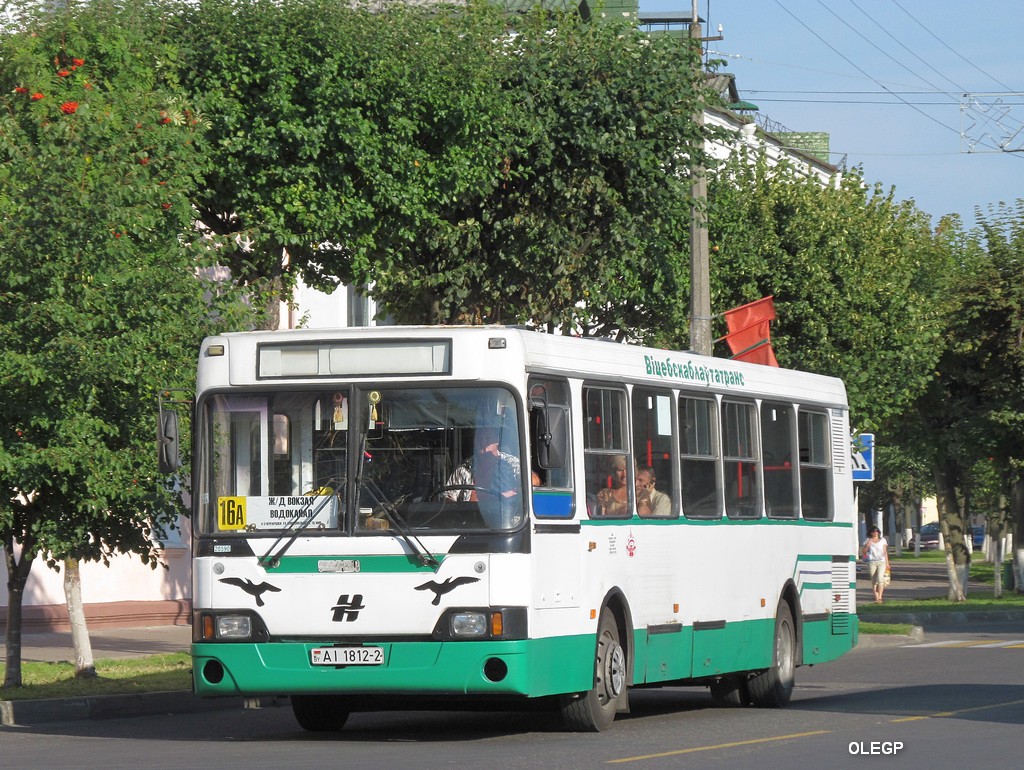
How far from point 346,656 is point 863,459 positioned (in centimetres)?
1875

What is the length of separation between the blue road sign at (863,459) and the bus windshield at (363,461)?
16.8 meters

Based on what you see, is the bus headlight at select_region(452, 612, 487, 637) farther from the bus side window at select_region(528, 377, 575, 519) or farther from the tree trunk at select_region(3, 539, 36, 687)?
the tree trunk at select_region(3, 539, 36, 687)

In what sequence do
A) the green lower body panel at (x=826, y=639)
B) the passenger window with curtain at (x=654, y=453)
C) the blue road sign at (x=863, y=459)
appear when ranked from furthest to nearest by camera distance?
the blue road sign at (x=863, y=459) → the green lower body panel at (x=826, y=639) → the passenger window with curtain at (x=654, y=453)

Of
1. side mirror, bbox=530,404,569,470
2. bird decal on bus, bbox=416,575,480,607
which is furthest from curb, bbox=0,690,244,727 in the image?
side mirror, bbox=530,404,569,470

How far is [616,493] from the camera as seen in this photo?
13.8 metres

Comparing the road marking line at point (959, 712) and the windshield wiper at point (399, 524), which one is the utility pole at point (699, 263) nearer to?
the road marking line at point (959, 712)

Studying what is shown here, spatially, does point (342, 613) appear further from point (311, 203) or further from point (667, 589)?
point (311, 203)

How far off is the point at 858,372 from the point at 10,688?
64.7 ft

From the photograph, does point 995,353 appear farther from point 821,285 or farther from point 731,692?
point 731,692

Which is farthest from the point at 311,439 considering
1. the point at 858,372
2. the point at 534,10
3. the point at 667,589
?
the point at 858,372

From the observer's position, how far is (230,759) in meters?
11.9

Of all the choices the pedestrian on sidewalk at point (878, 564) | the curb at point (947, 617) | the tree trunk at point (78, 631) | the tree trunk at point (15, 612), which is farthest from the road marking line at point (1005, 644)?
the pedestrian on sidewalk at point (878, 564)

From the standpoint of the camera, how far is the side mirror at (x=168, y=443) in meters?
12.8

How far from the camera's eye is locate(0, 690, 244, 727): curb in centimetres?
1588
